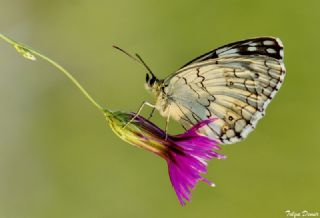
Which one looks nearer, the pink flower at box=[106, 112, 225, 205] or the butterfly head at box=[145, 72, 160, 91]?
the pink flower at box=[106, 112, 225, 205]

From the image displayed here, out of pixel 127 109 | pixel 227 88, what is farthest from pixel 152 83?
pixel 127 109

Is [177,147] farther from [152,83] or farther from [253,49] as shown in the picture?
[253,49]

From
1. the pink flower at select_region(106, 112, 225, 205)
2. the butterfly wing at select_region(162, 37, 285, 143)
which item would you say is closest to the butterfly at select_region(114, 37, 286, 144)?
the butterfly wing at select_region(162, 37, 285, 143)

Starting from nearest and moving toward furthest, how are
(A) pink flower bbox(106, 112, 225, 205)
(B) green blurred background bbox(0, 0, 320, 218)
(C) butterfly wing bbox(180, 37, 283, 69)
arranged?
(A) pink flower bbox(106, 112, 225, 205) → (C) butterfly wing bbox(180, 37, 283, 69) → (B) green blurred background bbox(0, 0, 320, 218)

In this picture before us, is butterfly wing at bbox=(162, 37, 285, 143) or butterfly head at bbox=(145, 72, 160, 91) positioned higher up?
butterfly head at bbox=(145, 72, 160, 91)

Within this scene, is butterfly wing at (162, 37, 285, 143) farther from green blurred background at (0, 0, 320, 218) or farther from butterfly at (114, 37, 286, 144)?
green blurred background at (0, 0, 320, 218)

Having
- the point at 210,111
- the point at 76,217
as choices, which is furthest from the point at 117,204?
the point at 210,111

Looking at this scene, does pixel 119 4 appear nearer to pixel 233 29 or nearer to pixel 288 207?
pixel 233 29
